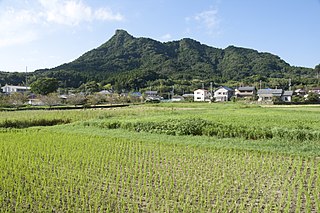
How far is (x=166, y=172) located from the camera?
6.94m

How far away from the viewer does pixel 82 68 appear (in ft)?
331

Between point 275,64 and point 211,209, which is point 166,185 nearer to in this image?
point 211,209

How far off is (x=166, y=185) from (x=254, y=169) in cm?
266

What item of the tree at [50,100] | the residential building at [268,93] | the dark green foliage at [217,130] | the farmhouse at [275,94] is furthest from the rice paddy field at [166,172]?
the residential building at [268,93]

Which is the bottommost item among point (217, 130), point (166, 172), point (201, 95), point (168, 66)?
point (166, 172)

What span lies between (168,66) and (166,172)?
11229 centimetres

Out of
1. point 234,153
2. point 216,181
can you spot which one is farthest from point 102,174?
point 234,153

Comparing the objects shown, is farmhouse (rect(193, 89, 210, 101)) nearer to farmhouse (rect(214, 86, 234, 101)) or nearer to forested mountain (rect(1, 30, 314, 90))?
farmhouse (rect(214, 86, 234, 101))

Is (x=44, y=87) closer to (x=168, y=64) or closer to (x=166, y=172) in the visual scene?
(x=166, y=172)

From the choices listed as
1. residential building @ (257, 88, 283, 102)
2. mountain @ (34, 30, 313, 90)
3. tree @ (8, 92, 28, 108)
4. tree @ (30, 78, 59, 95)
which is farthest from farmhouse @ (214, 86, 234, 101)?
tree @ (8, 92, 28, 108)

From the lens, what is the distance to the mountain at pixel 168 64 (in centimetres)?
8950

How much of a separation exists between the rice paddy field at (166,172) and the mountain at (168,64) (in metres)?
70.3

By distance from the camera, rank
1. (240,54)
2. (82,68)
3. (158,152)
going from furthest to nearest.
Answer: (240,54), (82,68), (158,152)

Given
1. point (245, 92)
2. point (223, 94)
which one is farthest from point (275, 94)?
point (223, 94)
